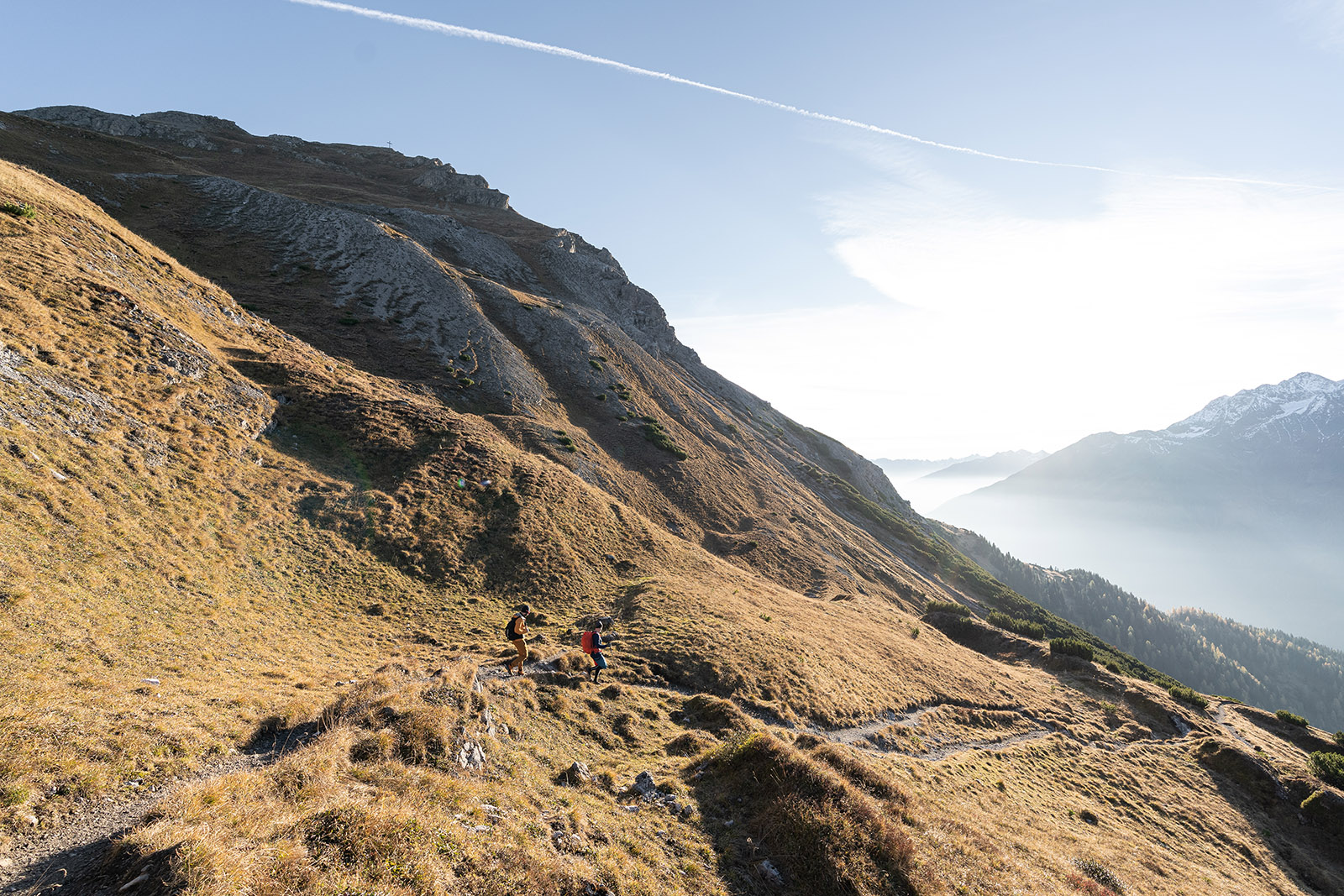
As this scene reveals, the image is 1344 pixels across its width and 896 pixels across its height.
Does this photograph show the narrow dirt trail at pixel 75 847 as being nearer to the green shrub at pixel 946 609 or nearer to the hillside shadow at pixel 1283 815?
the hillside shadow at pixel 1283 815

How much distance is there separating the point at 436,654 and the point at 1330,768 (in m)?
71.8

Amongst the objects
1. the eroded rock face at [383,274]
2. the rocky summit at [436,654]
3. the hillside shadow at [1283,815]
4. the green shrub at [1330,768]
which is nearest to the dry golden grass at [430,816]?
the rocky summit at [436,654]

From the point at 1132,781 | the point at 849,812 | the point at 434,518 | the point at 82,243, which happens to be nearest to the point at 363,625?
the point at 434,518

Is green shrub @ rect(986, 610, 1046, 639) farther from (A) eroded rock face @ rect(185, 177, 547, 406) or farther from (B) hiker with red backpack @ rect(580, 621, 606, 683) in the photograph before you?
(B) hiker with red backpack @ rect(580, 621, 606, 683)

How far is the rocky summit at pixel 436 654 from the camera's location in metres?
10.4

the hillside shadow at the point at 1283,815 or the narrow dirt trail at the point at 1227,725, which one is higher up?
the narrow dirt trail at the point at 1227,725

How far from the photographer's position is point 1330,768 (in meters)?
43.6

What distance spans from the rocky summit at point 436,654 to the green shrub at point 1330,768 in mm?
572

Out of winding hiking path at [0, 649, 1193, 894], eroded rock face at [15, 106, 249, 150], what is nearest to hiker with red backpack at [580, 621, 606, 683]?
winding hiking path at [0, 649, 1193, 894]

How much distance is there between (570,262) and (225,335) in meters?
→ 73.9

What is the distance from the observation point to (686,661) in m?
27.8

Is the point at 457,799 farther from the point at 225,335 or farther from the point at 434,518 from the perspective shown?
the point at 225,335

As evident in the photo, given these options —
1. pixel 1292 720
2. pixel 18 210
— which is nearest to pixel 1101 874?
pixel 18 210

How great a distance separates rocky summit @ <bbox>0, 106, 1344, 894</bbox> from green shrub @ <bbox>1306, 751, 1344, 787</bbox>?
572 mm
